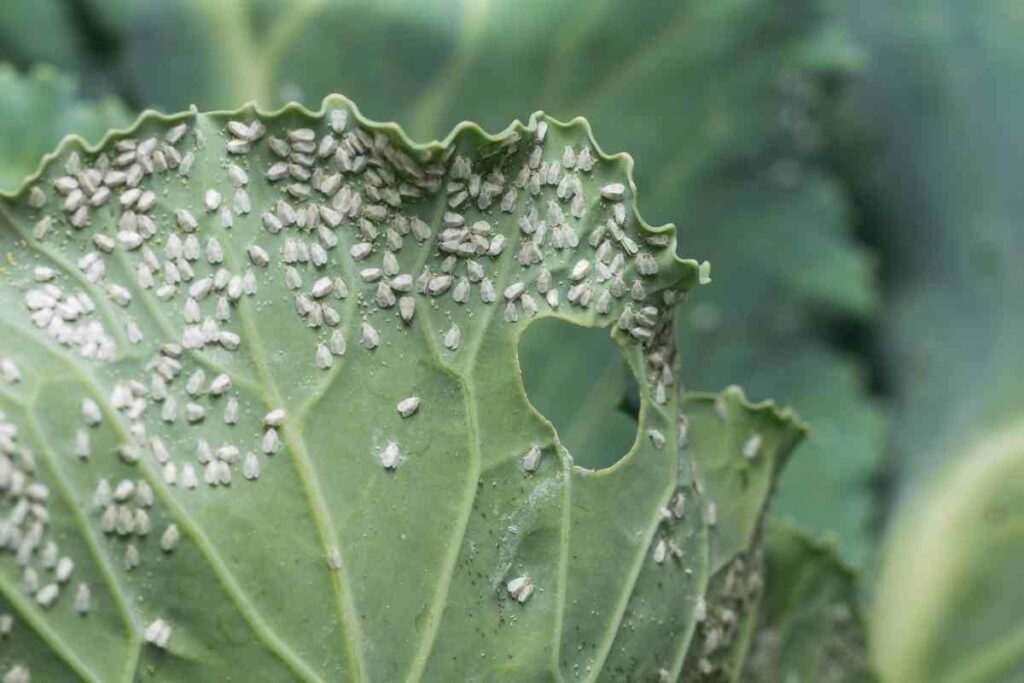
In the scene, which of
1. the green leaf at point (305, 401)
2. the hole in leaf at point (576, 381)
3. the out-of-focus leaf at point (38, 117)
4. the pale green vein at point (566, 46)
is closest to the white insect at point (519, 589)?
the green leaf at point (305, 401)

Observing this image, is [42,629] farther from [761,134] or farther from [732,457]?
[761,134]

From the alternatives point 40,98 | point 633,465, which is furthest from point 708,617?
point 40,98

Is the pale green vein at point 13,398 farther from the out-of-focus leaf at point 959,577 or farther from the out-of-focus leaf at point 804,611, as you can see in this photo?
the out-of-focus leaf at point 959,577

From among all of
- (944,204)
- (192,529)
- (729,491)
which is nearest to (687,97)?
(944,204)

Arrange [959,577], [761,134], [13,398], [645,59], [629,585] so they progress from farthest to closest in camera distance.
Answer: [959,577]
[761,134]
[645,59]
[629,585]
[13,398]

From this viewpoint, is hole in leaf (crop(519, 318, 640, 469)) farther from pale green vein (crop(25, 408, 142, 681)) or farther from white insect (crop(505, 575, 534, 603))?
pale green vein (crop(25, 408, 142, 681))

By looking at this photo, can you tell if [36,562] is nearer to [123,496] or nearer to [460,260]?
[123,496]
